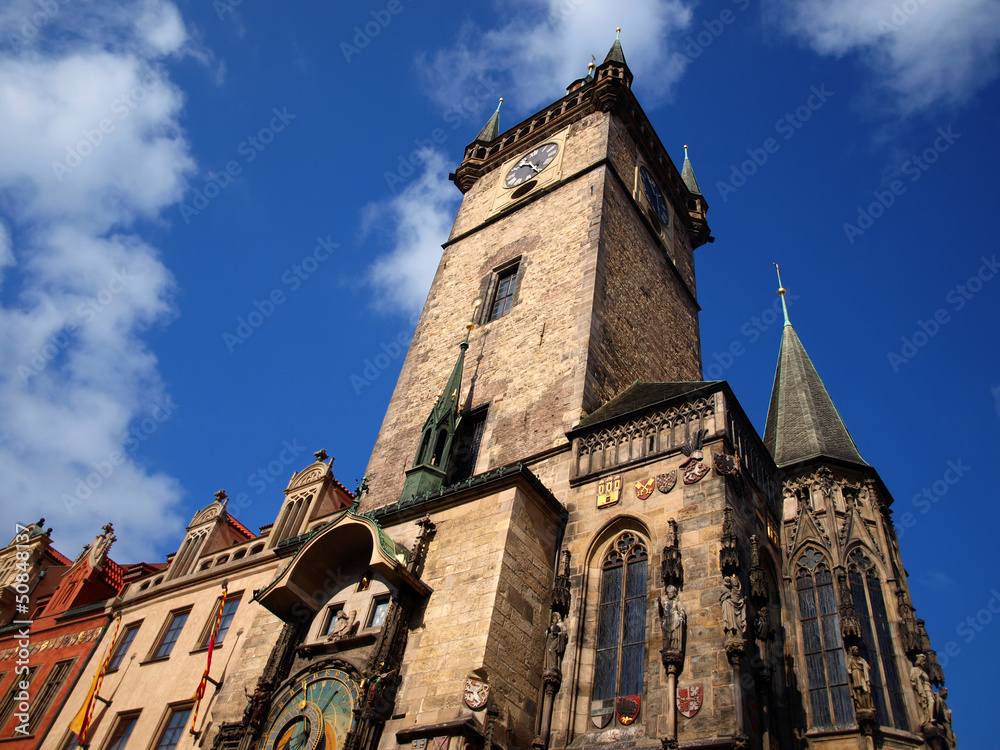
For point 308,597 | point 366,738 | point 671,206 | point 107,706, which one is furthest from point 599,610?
point 671,206

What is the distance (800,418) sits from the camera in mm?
14516

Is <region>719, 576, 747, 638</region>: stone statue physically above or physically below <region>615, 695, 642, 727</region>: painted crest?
above

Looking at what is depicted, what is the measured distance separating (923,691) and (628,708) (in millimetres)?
3757

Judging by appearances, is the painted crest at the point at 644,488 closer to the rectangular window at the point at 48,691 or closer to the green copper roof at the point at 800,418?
the green copper roof at the point at 800,418

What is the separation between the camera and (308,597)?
12.1m

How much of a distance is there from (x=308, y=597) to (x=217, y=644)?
3.70 meters

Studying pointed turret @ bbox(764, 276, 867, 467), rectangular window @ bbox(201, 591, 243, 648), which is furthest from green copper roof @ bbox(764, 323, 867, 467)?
rectangular window @ bbox(201, 591, 243, 648)

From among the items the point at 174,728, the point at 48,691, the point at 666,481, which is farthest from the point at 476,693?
the point at 48,691

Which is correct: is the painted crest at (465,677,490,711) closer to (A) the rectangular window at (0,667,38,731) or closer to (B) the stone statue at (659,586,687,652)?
(B) the stone statue at (659,586,687,652)

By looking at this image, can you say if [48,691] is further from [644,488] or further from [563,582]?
[644,488]

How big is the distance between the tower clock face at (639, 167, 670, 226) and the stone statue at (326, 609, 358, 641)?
15.3 metres

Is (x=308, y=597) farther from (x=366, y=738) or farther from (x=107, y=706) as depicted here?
(x=107, y=706)

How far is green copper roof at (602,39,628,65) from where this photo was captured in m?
24.0

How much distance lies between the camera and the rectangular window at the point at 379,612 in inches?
436
